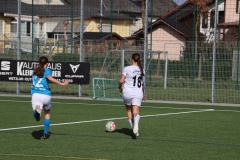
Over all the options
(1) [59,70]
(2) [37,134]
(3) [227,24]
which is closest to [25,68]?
(1) [59,70]

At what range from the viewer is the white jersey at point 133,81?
12320 millimetres

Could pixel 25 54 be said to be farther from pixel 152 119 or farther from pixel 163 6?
pixel 152 119

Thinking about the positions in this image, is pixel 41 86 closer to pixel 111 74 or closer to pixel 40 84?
pixel 40 84

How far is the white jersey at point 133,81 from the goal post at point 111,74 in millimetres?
9873

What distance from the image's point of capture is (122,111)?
18.2 metres

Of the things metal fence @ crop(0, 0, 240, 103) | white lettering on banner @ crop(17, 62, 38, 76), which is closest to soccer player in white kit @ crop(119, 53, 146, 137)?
metal fence @ crop(0, 0, 240, 103)

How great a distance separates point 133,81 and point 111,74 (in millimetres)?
12131

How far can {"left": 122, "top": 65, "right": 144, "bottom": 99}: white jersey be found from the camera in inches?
485

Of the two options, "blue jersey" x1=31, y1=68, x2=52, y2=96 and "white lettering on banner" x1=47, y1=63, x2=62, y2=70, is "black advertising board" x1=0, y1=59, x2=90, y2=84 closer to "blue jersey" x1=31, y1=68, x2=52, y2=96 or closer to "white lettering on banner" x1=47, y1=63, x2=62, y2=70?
"white lettering on banner" x1=47, y1=63, x2=62, y2=70

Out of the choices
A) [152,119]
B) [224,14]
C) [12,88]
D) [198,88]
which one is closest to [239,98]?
[198,88]

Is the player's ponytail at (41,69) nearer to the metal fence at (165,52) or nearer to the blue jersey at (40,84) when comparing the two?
the blue jersey at (40,84)

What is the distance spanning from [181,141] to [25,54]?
1655cm

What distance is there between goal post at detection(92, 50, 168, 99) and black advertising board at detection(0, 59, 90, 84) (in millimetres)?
563

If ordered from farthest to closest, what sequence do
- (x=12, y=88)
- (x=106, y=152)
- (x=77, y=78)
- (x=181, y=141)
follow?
1. (x=12, y=88)
2. (x=77, y=78)
3. (x=181, y=141)
4. (x=106, y=152)
